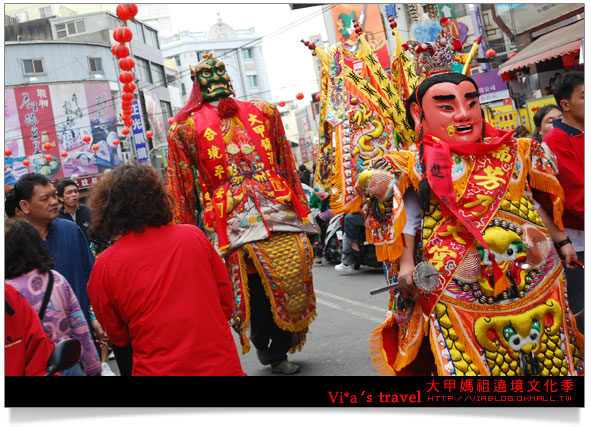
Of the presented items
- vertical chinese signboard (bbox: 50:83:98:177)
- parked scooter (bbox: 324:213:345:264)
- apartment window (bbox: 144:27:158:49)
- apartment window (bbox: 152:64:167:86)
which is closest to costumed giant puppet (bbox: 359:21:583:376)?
apartment window (bbox: 144:27:158:49)

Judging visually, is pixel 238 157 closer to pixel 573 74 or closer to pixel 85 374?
pixel 85 374

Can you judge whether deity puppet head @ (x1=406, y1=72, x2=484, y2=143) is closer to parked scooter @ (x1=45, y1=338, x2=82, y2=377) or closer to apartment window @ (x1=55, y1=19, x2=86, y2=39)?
parked scooter @ (x1=45, y1=338, x2=82, y2=377)

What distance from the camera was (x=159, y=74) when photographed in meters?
5.15

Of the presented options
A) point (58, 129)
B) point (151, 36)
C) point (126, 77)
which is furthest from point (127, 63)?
point (58, 129)

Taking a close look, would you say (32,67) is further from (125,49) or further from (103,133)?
(103,133)

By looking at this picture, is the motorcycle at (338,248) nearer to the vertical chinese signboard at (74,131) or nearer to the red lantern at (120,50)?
the red lantern at (120,50)

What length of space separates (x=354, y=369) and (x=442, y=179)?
4.99 feet

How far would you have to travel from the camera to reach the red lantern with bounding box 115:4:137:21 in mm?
3552

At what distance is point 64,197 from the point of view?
5047mm

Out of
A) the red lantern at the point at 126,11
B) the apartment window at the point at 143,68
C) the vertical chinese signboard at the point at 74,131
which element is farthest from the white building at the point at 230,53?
the vertical chinese signboard at the point at 74,131

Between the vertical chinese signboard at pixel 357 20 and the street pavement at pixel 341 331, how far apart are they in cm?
180

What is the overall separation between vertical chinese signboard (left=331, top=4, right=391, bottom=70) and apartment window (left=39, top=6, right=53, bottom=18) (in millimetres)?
1533

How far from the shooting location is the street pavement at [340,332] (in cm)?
410

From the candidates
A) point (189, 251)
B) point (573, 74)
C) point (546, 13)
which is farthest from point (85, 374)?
point (546, 13)
